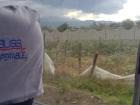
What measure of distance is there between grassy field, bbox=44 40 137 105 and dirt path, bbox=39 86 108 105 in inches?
7.7

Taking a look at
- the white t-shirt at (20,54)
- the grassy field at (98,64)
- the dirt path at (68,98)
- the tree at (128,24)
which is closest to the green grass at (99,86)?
the grassy field at (98,64)

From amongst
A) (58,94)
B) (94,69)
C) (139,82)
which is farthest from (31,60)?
(94,69)

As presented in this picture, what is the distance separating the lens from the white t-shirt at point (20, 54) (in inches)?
107

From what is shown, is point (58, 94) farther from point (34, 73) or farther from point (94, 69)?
point (34, 73)

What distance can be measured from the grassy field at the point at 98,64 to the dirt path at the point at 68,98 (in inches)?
7.7

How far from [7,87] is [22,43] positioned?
0.95 feet

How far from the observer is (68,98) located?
6.62 meters

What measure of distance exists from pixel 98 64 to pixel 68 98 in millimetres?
6217

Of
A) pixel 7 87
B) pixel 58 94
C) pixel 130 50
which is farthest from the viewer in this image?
pixel 130 50

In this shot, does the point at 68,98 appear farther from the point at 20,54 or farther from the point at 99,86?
the point at 20,54

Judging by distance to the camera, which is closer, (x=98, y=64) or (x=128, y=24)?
(x=98, y=64)

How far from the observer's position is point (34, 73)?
2.95m

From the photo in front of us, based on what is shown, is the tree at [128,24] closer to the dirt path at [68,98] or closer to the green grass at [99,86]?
the green grass at [99,86]

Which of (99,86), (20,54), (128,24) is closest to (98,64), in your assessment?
(99,86)
